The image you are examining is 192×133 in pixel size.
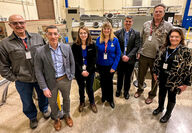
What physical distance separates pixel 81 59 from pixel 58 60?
355 mm

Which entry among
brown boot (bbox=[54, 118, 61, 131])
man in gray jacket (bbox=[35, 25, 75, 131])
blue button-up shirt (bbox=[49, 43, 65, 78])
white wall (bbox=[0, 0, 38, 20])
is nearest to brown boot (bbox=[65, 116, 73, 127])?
brown boot (bbox=[54, 118, 61, 131])

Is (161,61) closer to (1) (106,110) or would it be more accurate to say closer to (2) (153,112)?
(2) (153,112)

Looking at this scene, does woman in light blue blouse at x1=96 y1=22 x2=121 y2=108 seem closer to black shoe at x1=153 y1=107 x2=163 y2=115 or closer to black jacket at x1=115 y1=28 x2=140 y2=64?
black jacket at x1=115 y1=28 x2=140 y2=64

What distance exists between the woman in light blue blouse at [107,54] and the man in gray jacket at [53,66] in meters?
0.50

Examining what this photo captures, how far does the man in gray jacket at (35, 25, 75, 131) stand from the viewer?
4.22 feet

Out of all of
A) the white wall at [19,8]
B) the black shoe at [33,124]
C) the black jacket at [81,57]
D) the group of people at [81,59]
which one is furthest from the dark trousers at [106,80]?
the white wall at [19,8]

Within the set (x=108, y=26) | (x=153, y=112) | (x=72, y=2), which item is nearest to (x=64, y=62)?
(x=108, y=26)

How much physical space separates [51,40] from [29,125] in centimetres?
139

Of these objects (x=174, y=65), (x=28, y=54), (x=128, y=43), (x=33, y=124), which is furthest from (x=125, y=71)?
(x=33, y=124)

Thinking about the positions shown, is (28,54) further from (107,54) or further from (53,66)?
(107,54)

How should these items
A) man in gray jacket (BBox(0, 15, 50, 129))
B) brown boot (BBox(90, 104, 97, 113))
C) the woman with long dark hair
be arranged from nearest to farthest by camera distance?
man in gray jacket (BBox(0, 15, 50, 129))
the woman with long dark hair
brown boot (BBox(90, 104, 97, 113))

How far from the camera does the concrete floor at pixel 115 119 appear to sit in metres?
1.70

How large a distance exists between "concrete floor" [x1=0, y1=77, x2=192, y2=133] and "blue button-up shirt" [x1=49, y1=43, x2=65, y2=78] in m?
0.88

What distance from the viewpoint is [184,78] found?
4.75 feet
